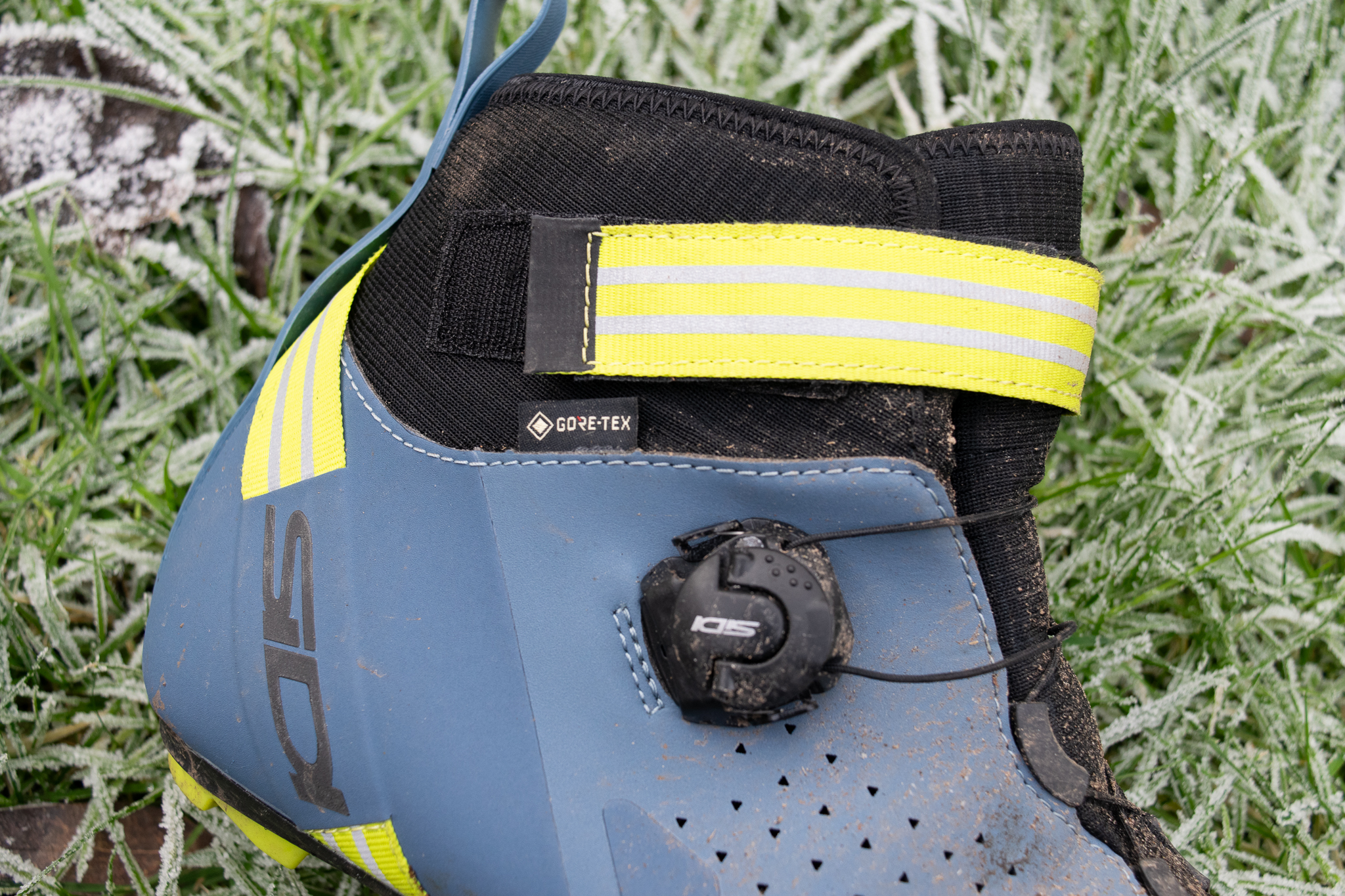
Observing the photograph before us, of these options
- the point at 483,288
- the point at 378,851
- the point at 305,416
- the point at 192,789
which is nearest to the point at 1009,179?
the point at 483,288

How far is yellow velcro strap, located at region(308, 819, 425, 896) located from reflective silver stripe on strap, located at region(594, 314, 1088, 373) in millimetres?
603

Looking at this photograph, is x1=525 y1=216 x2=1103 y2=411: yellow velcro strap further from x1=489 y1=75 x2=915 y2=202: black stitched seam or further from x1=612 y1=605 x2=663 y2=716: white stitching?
x1=612 y1=605 x2=663 y2=716: white stitching

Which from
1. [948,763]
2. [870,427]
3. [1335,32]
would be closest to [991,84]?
[1335,32]

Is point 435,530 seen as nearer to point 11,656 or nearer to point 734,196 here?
point 734,196

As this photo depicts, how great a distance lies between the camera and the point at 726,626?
85 cm

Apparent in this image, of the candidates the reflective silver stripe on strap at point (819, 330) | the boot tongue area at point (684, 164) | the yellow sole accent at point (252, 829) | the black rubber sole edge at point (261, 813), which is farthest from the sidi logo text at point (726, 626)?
the yellow sole accent at point (252, 829)

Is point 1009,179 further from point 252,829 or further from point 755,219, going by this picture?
point 252,829

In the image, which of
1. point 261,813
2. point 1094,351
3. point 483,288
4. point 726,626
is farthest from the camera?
point 1094,351

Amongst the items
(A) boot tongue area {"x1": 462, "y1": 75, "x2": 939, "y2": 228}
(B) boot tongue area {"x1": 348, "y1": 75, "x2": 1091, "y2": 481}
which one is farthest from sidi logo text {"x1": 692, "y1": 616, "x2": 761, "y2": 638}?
(A) boot tongue area {"x1": 462, "y1": 75, "x2": 939, "y2": 228}

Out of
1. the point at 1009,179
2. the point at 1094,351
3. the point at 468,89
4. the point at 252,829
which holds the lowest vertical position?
the point at 252,829

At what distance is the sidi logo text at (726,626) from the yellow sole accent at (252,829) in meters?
0.68

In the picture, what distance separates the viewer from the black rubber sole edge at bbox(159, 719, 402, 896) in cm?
108

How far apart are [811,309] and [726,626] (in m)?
0.32

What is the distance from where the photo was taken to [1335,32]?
1.66 meters
